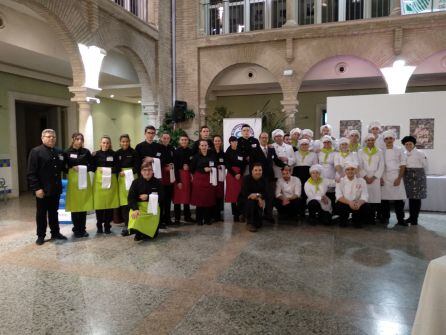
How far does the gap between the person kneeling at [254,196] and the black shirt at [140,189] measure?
131cm

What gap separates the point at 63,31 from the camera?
6.48 metres

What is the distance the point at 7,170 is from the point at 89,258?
19.9ft

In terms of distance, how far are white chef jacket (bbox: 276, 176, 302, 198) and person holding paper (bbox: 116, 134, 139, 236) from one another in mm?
2275

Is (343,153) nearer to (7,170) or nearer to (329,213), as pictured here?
(329,213)

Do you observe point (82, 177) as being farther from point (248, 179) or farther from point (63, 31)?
point (63, 31)

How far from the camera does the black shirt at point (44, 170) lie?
4.42m

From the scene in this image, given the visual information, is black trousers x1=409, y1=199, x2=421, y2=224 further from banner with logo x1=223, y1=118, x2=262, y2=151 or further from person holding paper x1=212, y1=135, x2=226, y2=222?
banner with logo x1=223, y1=118, x2=262, y2=151

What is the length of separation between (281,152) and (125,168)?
2.49 metres

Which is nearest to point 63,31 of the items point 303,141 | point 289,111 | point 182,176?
point 182,176

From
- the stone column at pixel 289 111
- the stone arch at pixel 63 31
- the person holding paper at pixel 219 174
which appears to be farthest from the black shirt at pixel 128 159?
the stone column at pixel 289 111

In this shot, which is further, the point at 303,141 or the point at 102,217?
the point at 303,141

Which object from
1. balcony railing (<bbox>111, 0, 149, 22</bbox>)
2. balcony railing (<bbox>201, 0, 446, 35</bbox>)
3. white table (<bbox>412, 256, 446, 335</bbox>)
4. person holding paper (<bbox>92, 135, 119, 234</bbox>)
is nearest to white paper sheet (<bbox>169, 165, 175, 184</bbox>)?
person holding paper (<bbox>92, 135, 119, 234</bbox>)

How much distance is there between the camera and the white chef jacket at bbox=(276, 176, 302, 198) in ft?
18.9

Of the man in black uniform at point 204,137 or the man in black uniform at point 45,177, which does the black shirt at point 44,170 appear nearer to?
the man in black uniform at point 45,177
